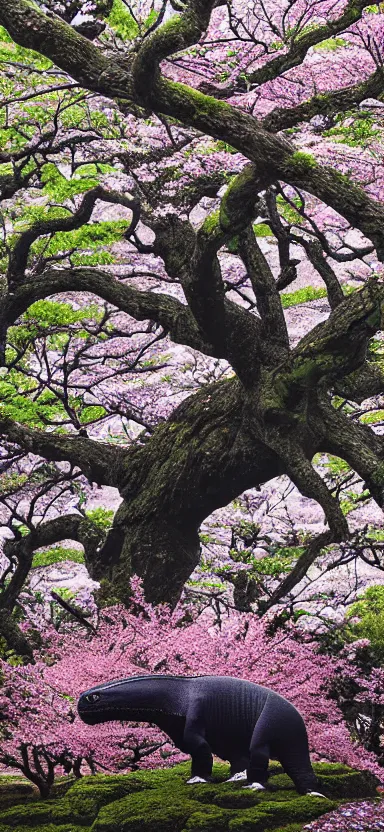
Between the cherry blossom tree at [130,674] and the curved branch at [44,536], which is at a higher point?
the curved branch at [44,536]

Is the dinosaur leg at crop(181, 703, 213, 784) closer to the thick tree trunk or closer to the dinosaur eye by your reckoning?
the dinosaur eye

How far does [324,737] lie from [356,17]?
561 centimetres

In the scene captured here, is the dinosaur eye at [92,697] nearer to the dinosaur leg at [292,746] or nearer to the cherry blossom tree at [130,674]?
the dinosaur leg at [292,746]

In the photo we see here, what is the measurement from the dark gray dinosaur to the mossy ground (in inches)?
5.6

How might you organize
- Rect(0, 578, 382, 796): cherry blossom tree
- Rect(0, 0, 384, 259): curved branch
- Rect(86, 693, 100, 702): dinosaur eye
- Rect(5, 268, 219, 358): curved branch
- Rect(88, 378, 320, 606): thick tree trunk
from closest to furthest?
Rect(86, 693, 100, 702): dinosaur eye < Rect(0, 578, 382, 796): cherry blossom tree < Rect(0, 0, 384, 259): curved branch < Rect(88, 378, 320, 606): thick tree trunk < Rect(5, 268, 219, 358): curved branch

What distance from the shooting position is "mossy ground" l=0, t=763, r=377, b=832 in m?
4.95

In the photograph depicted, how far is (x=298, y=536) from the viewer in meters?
14.0

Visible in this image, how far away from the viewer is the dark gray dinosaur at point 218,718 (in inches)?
208

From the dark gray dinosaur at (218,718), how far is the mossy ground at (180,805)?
0.14m

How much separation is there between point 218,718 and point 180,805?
499mm

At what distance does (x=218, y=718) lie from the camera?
546 cm


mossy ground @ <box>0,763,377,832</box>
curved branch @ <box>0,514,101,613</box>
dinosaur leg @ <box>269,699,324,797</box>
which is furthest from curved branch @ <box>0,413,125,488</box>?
dinosaur leg @ <box>269,699,324,797</box>

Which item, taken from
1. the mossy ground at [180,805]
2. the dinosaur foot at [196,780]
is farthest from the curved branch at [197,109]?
the dinosaur foot at [196,780]

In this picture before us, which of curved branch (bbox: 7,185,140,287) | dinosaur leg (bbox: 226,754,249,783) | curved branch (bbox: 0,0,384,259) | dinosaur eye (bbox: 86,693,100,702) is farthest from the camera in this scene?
curved branch (bbox: 7,185,140,287)
